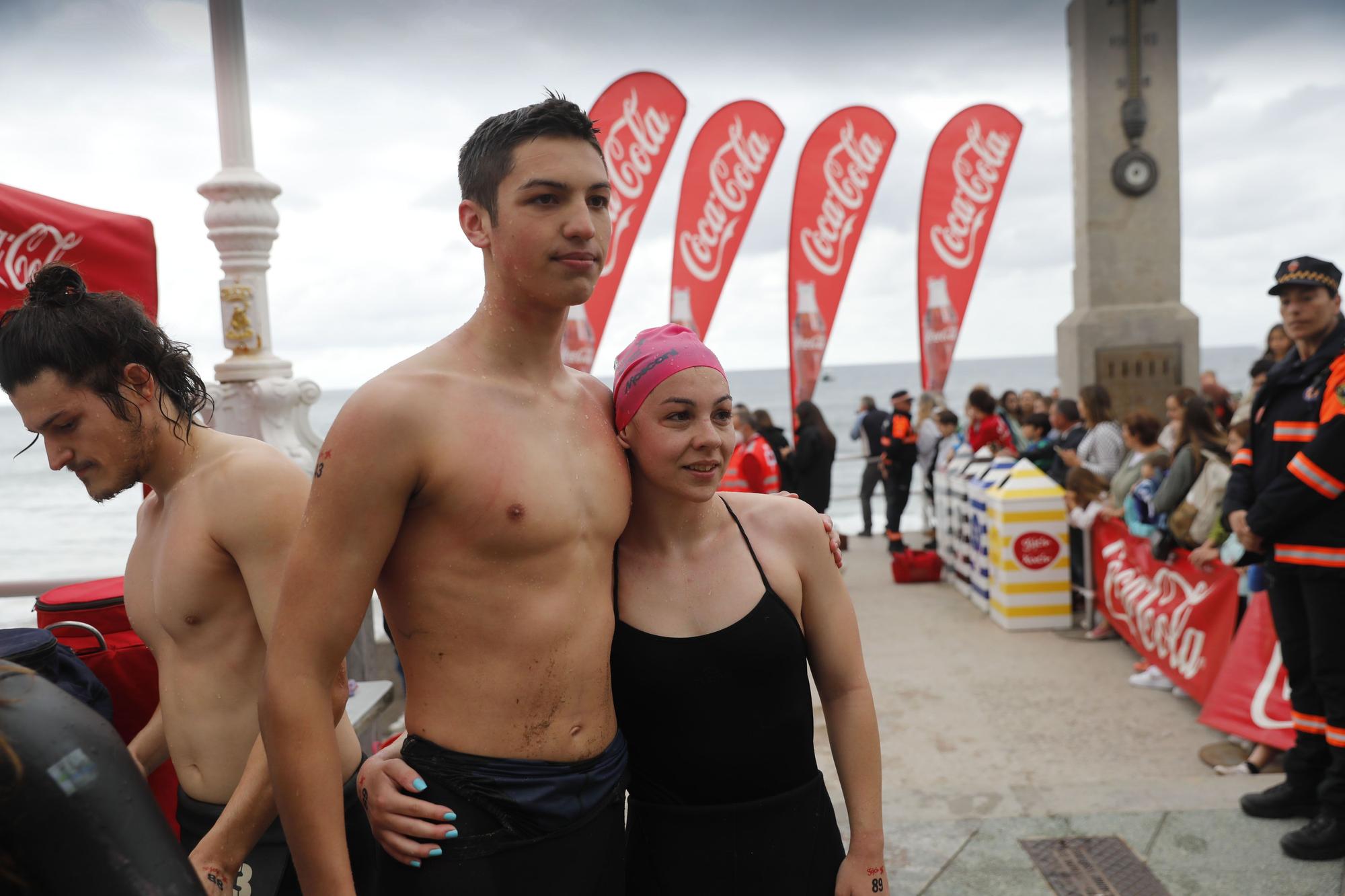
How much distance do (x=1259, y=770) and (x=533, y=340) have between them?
15.4 feet

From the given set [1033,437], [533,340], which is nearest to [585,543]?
[533,340]

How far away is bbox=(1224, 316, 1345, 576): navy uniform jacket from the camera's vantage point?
3748mm

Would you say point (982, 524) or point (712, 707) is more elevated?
point (712, 707)

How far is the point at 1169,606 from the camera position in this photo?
20.6 ft

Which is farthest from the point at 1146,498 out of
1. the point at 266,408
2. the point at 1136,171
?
the point at 1136,171

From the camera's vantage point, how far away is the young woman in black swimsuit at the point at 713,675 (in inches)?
74.7

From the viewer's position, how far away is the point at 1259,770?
475cm

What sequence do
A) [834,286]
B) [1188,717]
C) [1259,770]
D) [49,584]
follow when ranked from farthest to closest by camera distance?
1. [834,286]
2. [1188,717]
3. [1259,770]
4. [49,584]

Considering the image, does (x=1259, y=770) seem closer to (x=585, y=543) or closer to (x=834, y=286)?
(x=585, y=543)

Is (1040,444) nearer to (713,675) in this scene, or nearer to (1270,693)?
(1270,693)

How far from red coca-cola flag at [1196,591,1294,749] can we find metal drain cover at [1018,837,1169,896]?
1.47 metres

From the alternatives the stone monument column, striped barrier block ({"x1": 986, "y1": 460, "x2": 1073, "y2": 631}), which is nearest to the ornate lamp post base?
striped barrier block ({"x1": 986, "y1": 460, "x2": 1073, "y2": 631})

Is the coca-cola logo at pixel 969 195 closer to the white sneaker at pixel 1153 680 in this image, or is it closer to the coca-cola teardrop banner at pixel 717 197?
the coca-cola teardrop banner at pixel 717 197

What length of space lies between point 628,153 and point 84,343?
8872 mm
